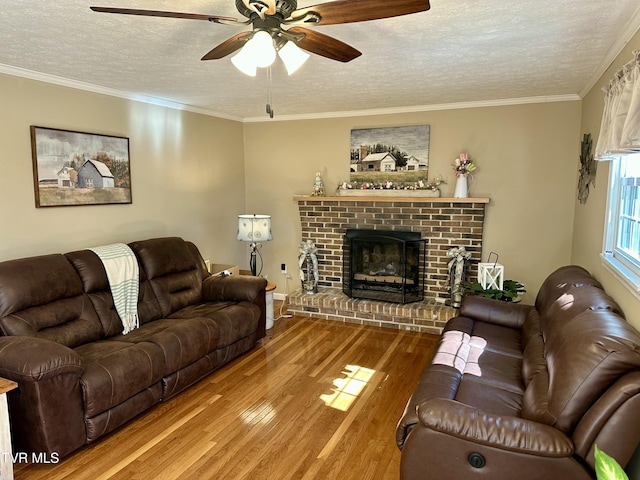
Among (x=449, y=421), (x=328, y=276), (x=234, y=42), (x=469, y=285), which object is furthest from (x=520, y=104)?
(x=449, y=421)

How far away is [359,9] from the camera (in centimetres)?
163

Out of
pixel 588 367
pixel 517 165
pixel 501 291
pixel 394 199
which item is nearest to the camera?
pixel 588 367

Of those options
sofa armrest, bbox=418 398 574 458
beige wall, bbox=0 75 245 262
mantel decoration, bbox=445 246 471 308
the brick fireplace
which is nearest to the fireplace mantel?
the brick fireplace

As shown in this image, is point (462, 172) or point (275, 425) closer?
point (275, 425)

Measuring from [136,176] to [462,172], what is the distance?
3340mm

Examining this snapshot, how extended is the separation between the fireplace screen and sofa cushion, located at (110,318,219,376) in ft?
7.13

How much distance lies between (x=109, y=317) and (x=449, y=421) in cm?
262

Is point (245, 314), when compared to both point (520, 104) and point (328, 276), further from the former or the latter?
point (520, 104)

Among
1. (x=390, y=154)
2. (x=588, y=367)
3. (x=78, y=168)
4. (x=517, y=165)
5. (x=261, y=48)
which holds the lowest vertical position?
(x=588, y=367)

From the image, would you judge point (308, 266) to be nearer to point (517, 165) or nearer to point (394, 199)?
point (394, 199)

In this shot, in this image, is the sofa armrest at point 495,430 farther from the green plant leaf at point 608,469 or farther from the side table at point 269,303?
the side table at point 269,303


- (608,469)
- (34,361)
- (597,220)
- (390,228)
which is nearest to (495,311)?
(597,220)

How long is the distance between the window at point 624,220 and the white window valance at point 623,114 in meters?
0.19

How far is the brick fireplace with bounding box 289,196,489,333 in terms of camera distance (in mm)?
4520
